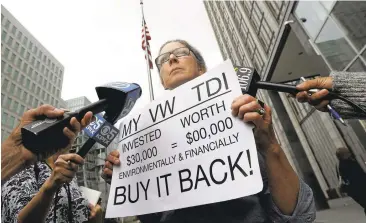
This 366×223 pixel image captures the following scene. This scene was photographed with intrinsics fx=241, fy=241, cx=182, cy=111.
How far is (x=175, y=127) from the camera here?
1417 mm

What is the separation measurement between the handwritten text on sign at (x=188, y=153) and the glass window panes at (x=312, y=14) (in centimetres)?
869

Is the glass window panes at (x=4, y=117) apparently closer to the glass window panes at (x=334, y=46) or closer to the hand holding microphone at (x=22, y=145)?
the glass window panes at (x=334, y=46)

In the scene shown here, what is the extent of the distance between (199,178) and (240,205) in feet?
0.89

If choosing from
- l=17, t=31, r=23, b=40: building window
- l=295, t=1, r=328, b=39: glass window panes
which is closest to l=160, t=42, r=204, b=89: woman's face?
l=295, t=1, r=328, b=39: glass window panes

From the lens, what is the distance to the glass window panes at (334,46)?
7.58 metres

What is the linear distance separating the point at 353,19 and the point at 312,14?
1.92 metres

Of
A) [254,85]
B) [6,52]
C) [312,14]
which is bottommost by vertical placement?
A: [254,85]

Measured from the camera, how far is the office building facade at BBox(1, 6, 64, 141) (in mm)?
45938

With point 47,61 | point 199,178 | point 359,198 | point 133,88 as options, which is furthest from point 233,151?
point 47,61

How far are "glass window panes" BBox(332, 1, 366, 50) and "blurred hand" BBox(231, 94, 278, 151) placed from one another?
7815 mm

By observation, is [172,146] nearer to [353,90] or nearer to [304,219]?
[304,219]

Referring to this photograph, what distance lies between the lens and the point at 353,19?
7.16 metres

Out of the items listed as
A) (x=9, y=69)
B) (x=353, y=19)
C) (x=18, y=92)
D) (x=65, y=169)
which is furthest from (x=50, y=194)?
(x=9, y=69)

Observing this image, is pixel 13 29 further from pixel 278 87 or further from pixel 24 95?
pixel 278 87
